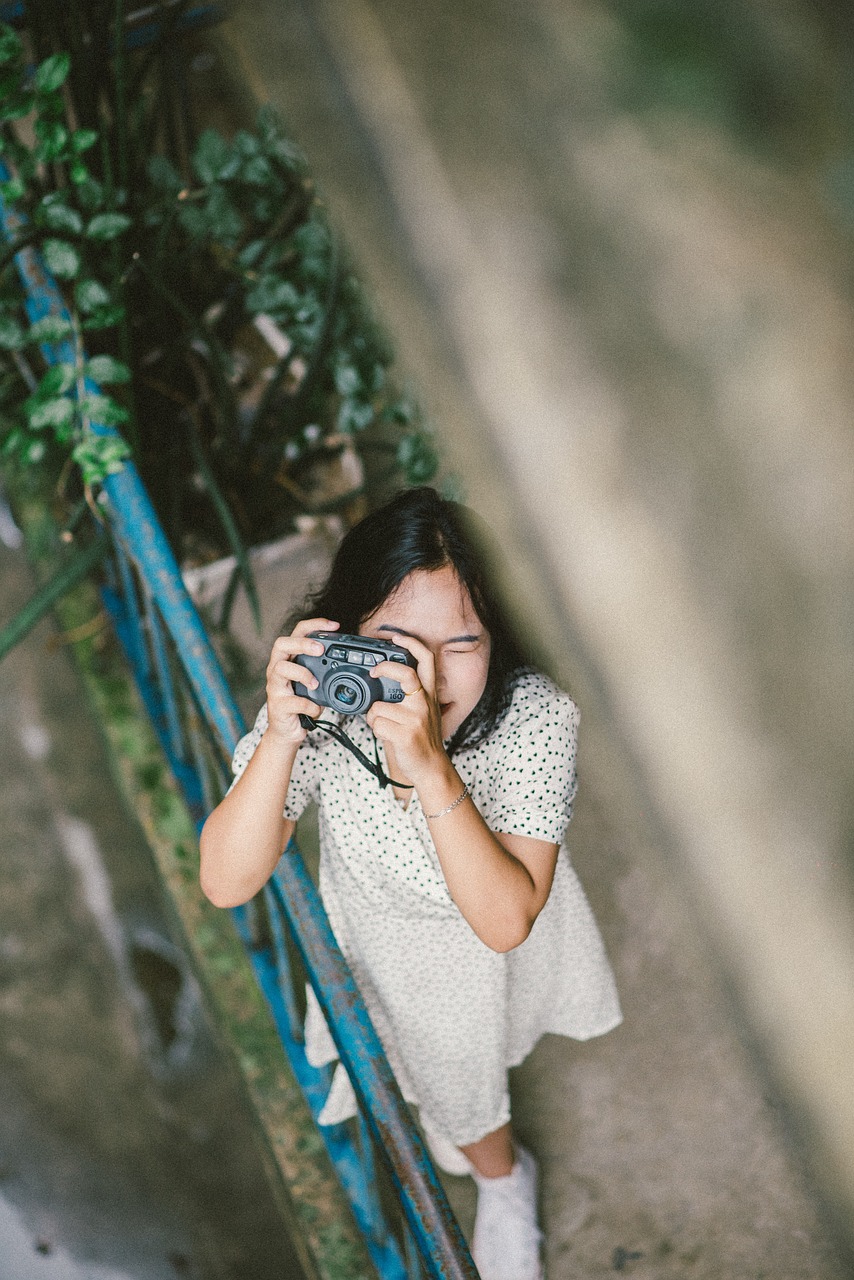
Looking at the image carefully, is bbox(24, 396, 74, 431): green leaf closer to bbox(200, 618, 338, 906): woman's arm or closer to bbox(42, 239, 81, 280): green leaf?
bbox(42, 239, 81, 280): green leaf

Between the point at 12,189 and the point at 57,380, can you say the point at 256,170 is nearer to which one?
the point at 12,189

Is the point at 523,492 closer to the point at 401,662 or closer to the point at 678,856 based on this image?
the point at 678,856

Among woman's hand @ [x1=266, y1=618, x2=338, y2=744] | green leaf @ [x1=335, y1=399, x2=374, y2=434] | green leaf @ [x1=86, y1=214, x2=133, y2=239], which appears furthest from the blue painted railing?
green leaf @ [x1=335, y1=399, x2=374, y2=434]

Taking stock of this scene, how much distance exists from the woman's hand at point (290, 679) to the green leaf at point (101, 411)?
2.24 feet

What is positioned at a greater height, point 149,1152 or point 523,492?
point 523,492

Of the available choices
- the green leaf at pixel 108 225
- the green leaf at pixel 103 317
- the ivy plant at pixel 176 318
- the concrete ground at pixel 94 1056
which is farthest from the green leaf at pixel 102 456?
the concrete ground at pixel 94 1056

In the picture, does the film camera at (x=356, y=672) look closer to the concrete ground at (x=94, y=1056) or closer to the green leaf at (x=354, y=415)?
the green leaf at (x=354, y=415)

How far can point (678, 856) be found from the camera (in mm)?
255

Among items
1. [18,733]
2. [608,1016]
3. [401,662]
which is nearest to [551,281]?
[401,662]

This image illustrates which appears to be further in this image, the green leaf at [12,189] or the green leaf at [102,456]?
the green leaf at [12,189]

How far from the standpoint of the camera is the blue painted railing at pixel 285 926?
1180mm

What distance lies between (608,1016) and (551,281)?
5.35ft

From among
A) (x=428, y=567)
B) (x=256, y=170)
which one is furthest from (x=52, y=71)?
(x=428, y=567)

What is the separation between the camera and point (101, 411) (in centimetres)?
164
